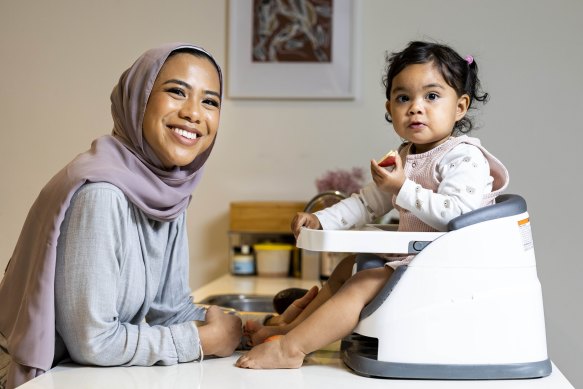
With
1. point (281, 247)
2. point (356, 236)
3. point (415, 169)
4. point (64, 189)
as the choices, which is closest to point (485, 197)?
point (415, 169)

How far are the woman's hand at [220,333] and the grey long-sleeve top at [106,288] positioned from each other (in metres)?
0.02

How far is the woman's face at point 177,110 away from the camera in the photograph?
131 centimetres

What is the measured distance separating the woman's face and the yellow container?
1380mm

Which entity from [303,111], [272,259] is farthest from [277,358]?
[303,111]

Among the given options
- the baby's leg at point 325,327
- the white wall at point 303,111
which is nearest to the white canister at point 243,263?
the white wall at point 303,111

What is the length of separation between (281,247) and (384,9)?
0.92 meters

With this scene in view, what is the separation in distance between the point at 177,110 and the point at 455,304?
554 mm

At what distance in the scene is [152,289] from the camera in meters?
1.34

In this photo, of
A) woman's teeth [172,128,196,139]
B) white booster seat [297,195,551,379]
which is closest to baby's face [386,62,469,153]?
white booster seat [297,195,551,379]

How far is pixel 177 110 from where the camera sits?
1.31m

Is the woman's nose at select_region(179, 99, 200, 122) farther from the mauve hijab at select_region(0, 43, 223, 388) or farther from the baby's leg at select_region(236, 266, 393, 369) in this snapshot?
the baby's leg at select_region(236, 266, 393, 369)

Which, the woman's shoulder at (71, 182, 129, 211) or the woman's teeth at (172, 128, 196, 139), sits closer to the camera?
the woman's shoulder at (71, 182, 129, 211)

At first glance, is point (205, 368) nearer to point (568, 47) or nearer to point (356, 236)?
point (356, 236)

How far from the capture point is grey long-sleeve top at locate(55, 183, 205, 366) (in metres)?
1.14
